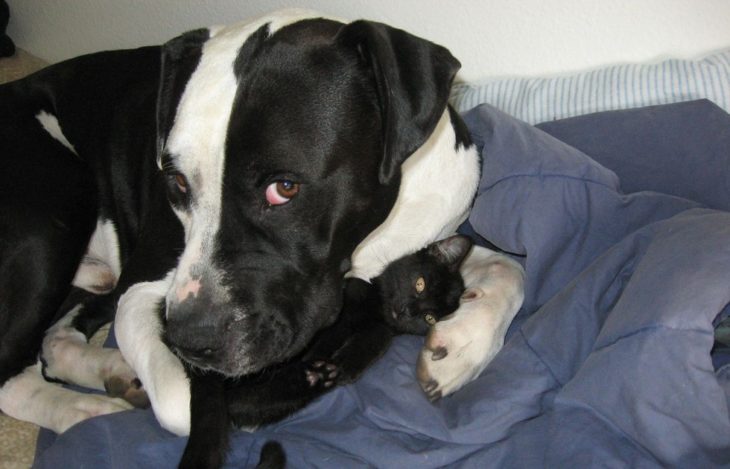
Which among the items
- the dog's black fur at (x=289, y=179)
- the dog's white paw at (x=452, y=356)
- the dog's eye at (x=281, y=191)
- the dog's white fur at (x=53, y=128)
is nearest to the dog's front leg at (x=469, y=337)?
the dog's white paw at (x=452, y=356)

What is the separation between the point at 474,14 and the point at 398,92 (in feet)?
4.32

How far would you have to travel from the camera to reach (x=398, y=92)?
1778 mm

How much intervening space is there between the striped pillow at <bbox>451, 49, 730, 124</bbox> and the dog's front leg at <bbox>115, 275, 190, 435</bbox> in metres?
1.44

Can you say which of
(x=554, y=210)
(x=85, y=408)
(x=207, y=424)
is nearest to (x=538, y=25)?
(x=554, y=210)

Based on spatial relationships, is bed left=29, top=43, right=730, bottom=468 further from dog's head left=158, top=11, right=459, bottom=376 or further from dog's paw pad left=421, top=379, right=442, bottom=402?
dog's head left=158, top=11, right=459, bottom=376

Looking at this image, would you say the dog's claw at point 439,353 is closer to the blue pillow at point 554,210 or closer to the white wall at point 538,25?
the blue pillow at point 554,210

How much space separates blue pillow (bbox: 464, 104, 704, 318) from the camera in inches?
95.3

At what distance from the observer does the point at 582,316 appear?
2.17 m

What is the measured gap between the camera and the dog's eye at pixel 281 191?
175cm

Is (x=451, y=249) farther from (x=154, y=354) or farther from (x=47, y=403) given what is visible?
(x=47, y=403)

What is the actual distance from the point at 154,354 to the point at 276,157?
777 mm

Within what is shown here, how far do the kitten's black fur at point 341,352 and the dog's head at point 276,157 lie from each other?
0.23 metres

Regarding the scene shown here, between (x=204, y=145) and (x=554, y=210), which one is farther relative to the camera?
(x=554, y=210)

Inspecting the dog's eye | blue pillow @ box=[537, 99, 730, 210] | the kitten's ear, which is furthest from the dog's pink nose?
blue pillow @ box=[537, 99, 730, 210]
